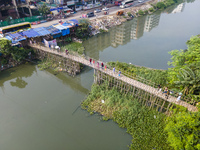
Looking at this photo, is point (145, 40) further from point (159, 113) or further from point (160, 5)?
point (160, 5)

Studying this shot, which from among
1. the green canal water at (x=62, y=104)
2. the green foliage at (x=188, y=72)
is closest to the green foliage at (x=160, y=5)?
the green canal water at (x=62, y=104)

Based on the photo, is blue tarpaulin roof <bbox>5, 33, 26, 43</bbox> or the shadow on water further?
blue tarpaulin roof <bbox>5, 33, 26, 43</bbox>

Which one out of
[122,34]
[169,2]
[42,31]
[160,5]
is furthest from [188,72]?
[169,2]

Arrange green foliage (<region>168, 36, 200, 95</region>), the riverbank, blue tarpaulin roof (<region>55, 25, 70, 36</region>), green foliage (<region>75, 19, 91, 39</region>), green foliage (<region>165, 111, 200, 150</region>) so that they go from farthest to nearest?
the riverbank < green foliage (<region>75, 19, 91, 39</region>) < blue tarpaulin roof (<region>55, 25, 70, 36</region>) < green foliage (<region>168, 36, 200, 95</region>) < green foliage (<region>165, 111, 200, 150</region>)

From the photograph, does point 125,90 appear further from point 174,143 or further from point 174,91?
point 174,143

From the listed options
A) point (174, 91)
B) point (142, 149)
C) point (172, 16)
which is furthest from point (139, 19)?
point (142, 149)

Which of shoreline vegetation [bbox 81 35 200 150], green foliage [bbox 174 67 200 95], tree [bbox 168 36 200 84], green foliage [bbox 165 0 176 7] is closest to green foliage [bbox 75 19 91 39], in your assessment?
shoreline vegetation [bbox 81 35 200 150]

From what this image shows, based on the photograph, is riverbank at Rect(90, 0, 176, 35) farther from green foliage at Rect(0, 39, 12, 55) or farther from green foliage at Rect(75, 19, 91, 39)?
green foliage at Rect(0, 39, 12, 55)

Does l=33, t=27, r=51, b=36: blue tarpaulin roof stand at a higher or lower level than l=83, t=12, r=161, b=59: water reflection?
higher
